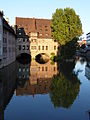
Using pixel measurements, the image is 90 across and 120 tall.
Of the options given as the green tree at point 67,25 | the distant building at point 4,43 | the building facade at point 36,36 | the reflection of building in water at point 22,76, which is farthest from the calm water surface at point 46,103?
the building facade at point 36,36

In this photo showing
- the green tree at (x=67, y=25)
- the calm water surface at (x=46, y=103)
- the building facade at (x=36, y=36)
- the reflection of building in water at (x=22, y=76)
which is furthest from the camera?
the building facade at (x=36, y=36)

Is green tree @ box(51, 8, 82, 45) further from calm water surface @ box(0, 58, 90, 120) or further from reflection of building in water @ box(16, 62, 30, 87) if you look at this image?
calm water surface @ box(0, 58, 90, 120)

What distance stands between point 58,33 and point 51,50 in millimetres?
15248

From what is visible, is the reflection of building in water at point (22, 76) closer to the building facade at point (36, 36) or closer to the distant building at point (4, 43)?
the distant building at point (4, 43)

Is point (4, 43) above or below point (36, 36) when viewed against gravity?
below

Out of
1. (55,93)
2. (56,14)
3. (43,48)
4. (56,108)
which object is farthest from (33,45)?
(56,108)

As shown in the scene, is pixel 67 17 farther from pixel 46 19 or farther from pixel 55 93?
pixel 55 93

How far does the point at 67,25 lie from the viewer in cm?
6494

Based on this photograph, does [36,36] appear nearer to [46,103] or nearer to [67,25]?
[67,25]

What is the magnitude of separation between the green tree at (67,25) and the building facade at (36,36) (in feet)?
43.7

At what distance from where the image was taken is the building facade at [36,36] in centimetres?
7669

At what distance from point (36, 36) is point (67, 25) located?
1676cm

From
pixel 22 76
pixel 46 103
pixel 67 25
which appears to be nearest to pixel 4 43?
pixel 22 76

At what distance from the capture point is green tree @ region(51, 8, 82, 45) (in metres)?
64.1
